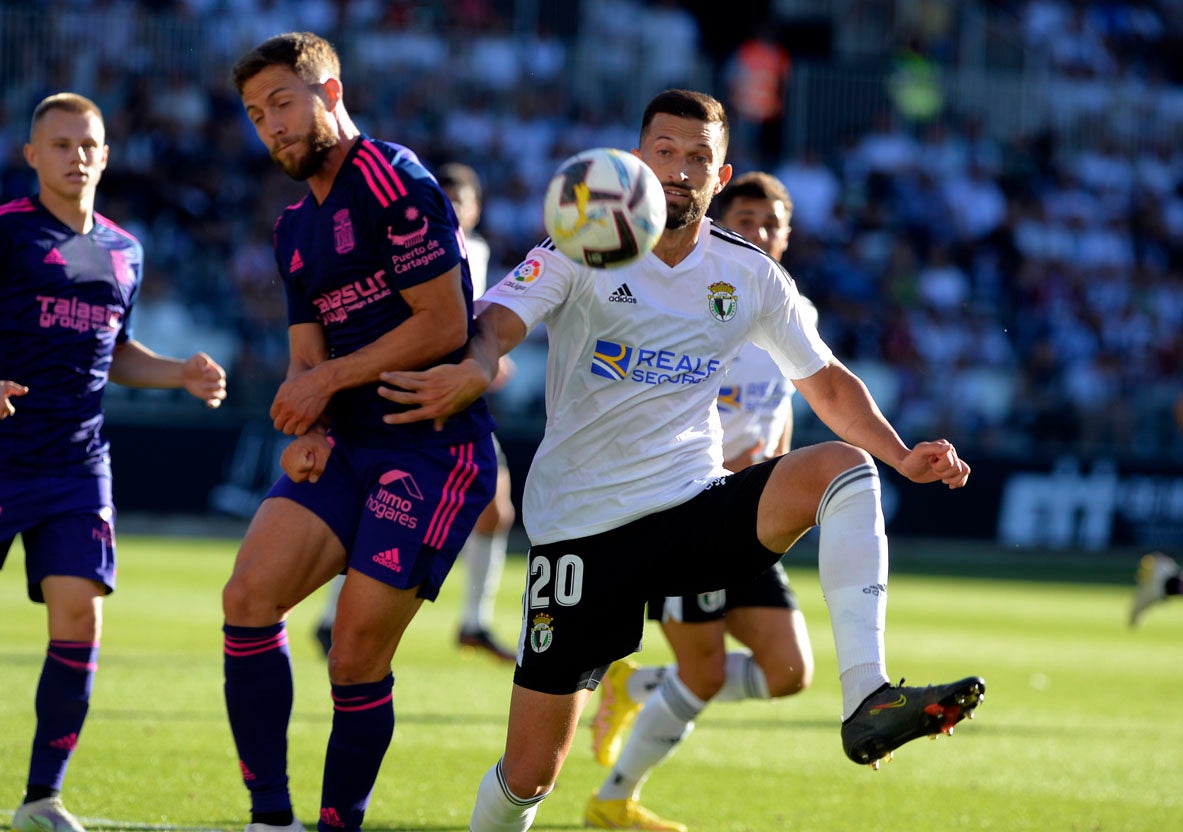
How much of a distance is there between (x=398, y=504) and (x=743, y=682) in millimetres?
2580

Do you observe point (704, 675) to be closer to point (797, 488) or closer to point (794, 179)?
point (797, 488)

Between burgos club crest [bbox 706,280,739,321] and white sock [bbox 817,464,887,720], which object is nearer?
white sock [bbox 817,464,887,720]

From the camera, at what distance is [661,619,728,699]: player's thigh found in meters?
6.66

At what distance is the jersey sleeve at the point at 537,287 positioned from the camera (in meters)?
4.85

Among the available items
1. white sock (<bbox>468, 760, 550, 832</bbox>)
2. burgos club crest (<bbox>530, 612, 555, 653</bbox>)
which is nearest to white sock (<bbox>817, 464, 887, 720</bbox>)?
burgos club crest (<bbox>530, 612, 555, 653</bbox>)

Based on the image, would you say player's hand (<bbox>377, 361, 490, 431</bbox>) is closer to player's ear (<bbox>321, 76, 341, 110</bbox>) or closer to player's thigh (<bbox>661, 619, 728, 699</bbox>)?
player's ear (<bbox>321, 76, 341, 110</bbox>)

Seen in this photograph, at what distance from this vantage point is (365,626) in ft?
16.4

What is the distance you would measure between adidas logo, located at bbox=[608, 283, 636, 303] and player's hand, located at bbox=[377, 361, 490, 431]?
487 mm

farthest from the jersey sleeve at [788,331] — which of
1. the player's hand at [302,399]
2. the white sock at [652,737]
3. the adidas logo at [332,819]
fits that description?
the adidas logo at [332,819]

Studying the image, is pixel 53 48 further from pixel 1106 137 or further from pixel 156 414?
pixel 1106 137

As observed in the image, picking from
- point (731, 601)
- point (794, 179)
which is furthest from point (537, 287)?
point (794, 179)

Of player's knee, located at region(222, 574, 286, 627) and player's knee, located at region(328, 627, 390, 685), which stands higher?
player's knee, located at region(222, 574, 286, 627)

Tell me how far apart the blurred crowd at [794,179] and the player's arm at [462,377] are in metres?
14.4

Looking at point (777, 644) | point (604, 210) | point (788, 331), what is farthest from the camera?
point (777, 644)
